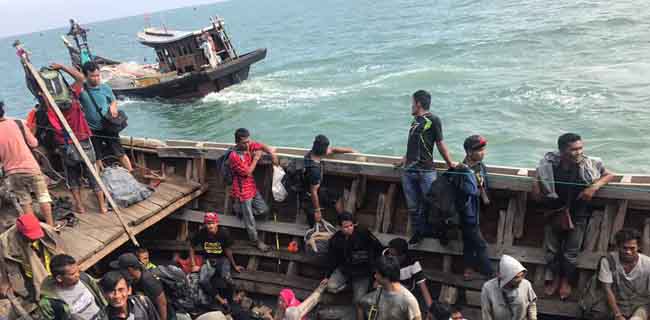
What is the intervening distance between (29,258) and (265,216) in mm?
2889

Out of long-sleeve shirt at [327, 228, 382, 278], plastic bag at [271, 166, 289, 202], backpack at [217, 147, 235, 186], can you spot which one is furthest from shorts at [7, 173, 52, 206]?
long-sleeve shirt at [327, 228, 382, 278]

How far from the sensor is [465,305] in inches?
223

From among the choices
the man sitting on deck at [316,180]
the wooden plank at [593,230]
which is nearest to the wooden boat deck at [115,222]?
the man sitting on deck at [316,180]

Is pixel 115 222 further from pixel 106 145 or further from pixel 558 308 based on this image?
pixel 558 308

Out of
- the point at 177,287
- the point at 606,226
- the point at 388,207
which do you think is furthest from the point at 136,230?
the point at 606,226

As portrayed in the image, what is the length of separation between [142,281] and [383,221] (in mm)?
2935

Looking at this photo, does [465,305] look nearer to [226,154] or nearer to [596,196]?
[596,196]

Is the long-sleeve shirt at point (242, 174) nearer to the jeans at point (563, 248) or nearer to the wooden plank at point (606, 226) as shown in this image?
the jeans at point (563, 248)

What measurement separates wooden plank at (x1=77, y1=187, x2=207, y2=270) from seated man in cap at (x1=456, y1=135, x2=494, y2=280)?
13.2 ft

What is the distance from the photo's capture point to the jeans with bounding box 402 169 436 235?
5.75 meters

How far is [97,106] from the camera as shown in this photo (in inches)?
277

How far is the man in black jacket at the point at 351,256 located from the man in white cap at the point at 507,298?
4.64 feet

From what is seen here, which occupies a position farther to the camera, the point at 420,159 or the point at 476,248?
the point at 420,159

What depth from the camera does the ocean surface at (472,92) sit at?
17.0 metres
